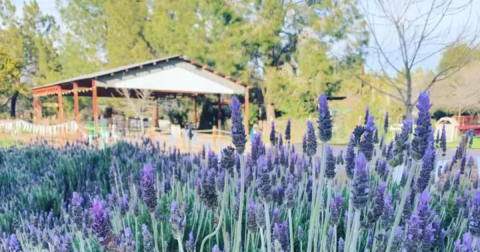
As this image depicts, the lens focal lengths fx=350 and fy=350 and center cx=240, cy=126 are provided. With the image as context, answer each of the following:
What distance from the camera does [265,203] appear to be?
122cm

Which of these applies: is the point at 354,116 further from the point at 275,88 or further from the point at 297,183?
the point at 297,183

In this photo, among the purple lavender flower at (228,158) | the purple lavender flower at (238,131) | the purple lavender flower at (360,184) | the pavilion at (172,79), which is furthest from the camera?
the pavilion at (172,79)

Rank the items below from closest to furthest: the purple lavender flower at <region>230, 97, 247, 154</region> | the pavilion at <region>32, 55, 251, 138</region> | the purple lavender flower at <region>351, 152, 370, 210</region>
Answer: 1. the purple lavender flower at <region>351, 152, 370, 210</region>
2. the purple lavender flower at <region>230, 97, 247, 154</region>
3. the pavilion at <region>32, 55, 251, 138</region>

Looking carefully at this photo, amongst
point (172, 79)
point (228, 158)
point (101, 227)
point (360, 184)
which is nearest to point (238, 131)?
point (228, 158)

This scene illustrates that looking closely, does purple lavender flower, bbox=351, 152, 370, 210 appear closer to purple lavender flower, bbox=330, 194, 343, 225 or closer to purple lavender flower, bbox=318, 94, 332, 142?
purple lavender flower, bbox=318, 94, 332, 142

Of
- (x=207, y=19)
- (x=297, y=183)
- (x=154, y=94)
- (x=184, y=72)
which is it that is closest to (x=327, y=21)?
(x=207, y=19)

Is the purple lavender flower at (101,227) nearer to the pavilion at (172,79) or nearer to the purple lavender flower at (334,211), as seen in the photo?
the purple lavender flower at (334,211)

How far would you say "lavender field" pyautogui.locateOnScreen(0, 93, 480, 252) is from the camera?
1.17 metres

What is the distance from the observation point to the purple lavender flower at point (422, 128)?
102 cm

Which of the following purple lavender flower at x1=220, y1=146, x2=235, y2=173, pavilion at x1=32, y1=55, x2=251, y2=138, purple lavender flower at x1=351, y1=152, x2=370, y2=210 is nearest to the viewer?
purple lavender flower at x1=351, y1=152, x2=370, y2=210

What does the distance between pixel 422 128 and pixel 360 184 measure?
0.26 meters

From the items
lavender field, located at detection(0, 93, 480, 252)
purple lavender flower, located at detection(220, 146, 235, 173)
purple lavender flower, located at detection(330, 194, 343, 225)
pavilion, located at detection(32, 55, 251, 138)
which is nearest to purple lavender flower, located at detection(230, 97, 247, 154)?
lavender field, located at detection(0, 93, 480, 252)

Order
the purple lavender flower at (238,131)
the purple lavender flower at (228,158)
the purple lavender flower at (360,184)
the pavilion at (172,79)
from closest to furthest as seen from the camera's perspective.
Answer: the purple lavender flower at (360,184)
the purple lavender flower at (238,131)
the purple lavender flower at (228,158)
the pavilion at (172,79)

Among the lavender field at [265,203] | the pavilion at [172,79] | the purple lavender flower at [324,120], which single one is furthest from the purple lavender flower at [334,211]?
the pavilion at [172,79]
